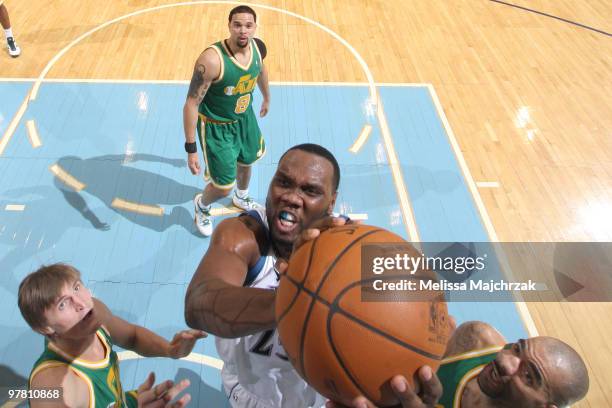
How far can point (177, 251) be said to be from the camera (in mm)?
4492

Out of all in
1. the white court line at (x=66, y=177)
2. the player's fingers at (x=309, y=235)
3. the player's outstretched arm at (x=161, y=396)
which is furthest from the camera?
the white court line at (x=66, y=177)

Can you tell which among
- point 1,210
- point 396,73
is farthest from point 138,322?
point 396,73

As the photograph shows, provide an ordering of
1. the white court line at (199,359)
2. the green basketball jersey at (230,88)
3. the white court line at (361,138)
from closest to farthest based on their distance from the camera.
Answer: the white court line at (199,359), the green basketball jersey at (230,88), the white court line at (361,138)

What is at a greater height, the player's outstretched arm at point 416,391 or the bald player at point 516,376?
the player's outstretched arm at point 416,391

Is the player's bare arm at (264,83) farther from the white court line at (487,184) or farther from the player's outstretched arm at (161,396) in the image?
the player's outstretched arm at (161,396)

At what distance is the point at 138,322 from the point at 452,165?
12.6 feet

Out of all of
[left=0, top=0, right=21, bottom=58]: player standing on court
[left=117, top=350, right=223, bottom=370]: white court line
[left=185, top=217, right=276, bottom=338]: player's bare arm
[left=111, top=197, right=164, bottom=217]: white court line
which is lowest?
[left=117, top=350, right=223, bottom=370]: white court line

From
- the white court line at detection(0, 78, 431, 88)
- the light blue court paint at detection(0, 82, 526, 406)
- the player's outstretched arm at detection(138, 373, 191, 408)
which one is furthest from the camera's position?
the white court line at detection(0, 78, 431, 88)

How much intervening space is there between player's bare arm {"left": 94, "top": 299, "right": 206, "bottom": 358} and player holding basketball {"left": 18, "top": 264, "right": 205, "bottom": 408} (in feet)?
0.18

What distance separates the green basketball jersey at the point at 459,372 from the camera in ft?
8.26

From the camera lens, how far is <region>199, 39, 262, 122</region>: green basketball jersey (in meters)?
3.96

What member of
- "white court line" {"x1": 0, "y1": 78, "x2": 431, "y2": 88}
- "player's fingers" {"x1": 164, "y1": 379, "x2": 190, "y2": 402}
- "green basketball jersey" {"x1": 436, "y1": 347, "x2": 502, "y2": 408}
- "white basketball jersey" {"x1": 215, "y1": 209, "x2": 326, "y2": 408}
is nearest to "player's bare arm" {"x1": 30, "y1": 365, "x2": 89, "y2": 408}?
"player's fingers" {"x1": 164, "y1": 379, "x2": 190, "y2": 402}

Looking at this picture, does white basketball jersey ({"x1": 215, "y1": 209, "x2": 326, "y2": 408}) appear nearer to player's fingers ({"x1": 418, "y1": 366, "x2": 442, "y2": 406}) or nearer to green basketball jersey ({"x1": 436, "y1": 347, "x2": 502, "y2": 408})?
green basketball jersey ({"x1": 436, "y1": 347, "x2": 502, "y2": 408})

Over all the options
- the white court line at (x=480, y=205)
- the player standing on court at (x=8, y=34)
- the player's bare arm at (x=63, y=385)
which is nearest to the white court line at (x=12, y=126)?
the player standing on court at (x=8, y=34)
